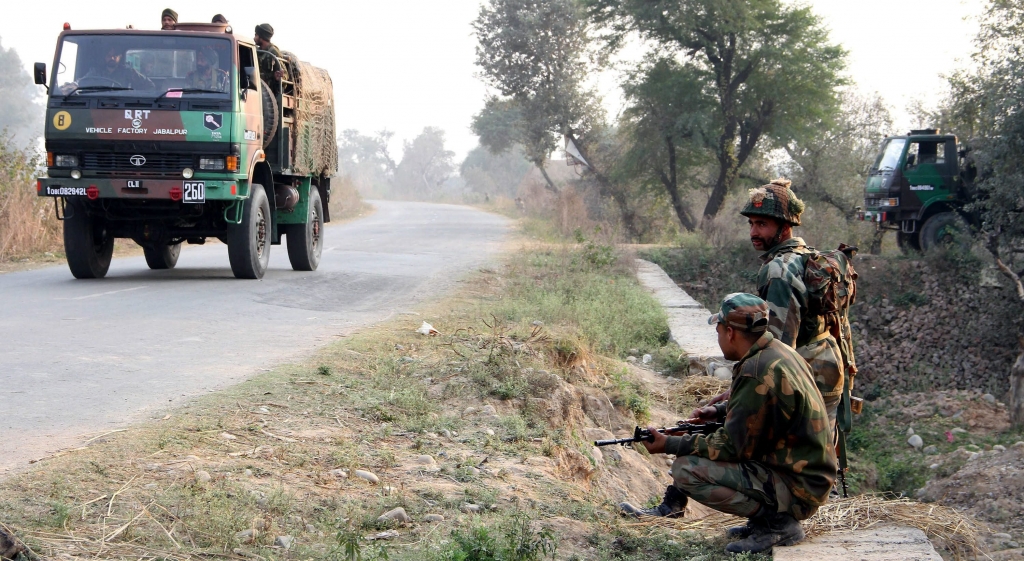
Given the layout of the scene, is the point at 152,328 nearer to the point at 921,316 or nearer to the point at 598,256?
the point at 598,256

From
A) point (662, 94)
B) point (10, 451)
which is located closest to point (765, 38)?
point (662, 94)

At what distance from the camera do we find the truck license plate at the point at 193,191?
389 inches

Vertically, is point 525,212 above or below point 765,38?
below

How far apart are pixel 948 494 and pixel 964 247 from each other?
1058 cm

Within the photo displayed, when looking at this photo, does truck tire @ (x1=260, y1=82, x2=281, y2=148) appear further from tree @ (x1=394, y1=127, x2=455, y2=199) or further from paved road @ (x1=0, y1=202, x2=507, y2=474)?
tree @ (x1=394, y1=127, x2=455, y2=199)

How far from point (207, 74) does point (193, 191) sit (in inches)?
53.0

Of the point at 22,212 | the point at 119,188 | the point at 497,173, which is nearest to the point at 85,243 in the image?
the point at 119,188

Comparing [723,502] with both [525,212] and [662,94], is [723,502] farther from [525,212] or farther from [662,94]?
[525,212]

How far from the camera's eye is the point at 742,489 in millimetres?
3697

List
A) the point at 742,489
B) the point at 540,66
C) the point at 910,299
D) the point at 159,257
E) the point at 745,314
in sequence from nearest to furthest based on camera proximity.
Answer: the point at 745,314, the point at 742,489, the point at 159,257, the point at 910,299, the point at 540,66

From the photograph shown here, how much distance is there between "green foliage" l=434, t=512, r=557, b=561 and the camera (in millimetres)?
3293

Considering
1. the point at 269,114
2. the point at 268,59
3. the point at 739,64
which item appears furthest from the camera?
the point at 739,64

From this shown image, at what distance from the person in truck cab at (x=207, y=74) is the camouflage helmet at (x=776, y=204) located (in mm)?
7353

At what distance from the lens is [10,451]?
13.6 ft
